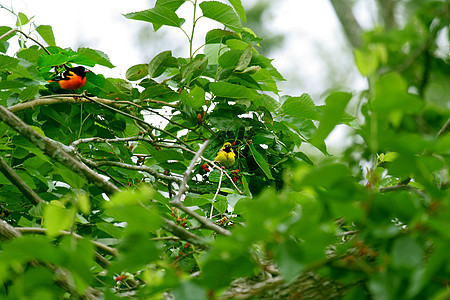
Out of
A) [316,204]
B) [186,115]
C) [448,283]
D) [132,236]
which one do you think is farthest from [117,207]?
[186,115]

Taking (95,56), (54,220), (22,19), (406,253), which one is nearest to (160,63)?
(95,56)

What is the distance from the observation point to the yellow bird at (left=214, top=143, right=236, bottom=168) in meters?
1.11

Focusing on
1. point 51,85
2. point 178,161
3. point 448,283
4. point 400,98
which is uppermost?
point 51,85

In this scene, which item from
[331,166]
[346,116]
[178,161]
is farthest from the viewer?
[178,161]

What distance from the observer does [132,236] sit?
14.9 inches

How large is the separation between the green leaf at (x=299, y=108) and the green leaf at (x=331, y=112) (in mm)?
755

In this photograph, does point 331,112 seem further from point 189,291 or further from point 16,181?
point 16,181

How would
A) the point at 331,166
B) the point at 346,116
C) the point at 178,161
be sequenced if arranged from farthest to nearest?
1. the point at 178,161
2. the point at 346,116
3. the point at 331,166

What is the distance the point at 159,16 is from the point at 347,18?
190 inches

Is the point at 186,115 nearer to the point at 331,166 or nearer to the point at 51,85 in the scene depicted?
the point at 51,85

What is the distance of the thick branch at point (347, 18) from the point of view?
17.4 feet

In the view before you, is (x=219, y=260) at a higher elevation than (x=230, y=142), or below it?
below

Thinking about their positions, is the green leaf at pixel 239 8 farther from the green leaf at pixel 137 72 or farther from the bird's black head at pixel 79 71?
the bird's black head at pixel 79 71

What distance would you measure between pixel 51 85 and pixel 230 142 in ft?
1.70
